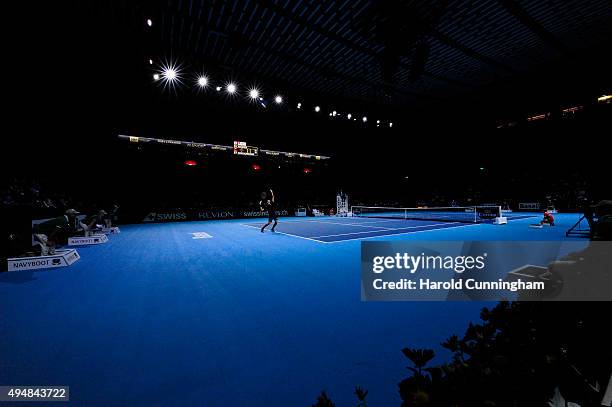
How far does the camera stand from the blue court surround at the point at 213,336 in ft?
5.89

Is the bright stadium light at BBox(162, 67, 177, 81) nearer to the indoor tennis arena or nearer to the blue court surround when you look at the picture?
the indoor tennis arena

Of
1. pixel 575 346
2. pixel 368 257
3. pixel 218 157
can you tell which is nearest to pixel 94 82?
pixel 218 157

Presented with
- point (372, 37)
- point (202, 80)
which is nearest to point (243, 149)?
point (202, 80)

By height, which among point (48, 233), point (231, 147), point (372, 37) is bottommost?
point (48, 233)

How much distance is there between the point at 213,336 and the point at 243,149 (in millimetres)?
19043

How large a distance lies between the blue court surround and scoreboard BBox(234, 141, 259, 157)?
16318mm

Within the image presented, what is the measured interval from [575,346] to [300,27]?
1013 cm

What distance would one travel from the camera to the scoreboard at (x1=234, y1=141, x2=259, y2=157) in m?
20.0

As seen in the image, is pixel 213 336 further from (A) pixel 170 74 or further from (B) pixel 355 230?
(A) pixel 170 74

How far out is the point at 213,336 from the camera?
97.0 inches

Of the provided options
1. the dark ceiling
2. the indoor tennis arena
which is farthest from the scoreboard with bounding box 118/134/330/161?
the dark ceiling

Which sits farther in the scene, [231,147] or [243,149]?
[243,149]

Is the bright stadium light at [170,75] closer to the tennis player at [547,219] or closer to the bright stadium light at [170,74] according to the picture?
the bright stadium light at [170,74]

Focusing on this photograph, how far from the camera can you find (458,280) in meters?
3.29
